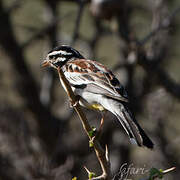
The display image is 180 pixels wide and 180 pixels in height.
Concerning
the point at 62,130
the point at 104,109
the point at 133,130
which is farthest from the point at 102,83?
the point at 62,130

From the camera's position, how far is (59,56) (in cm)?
518

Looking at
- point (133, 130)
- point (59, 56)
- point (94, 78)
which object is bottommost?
point (133, 130)

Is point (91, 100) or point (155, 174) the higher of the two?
point (91, 100)

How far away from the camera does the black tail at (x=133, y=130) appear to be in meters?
4.01

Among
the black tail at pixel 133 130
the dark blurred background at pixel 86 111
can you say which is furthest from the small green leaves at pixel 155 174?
the dark blurred background at pixel 86 111

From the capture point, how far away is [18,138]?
7.52 meters

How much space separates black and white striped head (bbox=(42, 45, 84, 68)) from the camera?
5.11m

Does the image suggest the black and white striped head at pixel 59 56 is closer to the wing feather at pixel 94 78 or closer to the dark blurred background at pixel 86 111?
the wing feather at pixel 94 78

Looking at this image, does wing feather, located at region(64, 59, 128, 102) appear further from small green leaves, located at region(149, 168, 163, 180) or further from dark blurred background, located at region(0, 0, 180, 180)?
dark blurred background, located at region(0, 0, 180, 180)

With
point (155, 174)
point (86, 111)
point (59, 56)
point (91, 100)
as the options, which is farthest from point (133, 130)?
point (86, 111)

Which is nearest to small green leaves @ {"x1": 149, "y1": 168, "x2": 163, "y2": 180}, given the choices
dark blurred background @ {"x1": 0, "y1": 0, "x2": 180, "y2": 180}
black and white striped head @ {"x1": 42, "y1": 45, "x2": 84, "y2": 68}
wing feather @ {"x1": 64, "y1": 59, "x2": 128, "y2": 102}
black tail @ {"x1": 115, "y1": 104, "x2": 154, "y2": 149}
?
black tail @ {"x1": 115, "y1": 104, "x2": 154, "y2": 149}

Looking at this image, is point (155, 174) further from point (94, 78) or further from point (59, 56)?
point (59, 56)

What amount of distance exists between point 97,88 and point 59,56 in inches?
27.8

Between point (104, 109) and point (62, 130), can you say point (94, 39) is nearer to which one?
point (62, 130)
